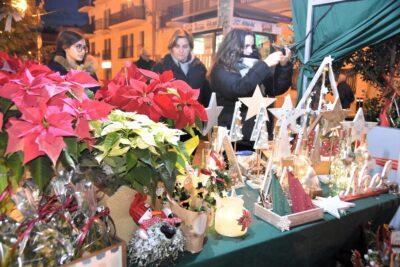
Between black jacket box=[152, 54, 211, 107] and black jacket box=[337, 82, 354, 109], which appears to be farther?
black jacket box=[337, 82, 354, 109]

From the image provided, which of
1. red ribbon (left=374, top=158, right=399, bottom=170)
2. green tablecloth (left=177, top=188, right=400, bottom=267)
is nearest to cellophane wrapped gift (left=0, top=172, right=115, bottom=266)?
green tablecloth (left=177, top=188, right=400, bottom=267)

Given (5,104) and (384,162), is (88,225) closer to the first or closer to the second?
(5,104)

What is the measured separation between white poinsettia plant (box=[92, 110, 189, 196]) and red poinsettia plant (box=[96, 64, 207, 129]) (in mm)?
83

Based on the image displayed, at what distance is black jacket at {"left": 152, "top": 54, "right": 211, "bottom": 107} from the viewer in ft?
7.98

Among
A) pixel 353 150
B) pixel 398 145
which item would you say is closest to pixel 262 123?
pixel 353 150

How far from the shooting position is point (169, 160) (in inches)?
32.2

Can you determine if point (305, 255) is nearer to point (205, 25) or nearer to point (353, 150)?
point (353, 150)

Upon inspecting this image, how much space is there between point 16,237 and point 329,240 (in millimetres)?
1151

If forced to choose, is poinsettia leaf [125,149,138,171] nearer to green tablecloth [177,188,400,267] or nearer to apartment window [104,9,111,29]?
green tablecloth [177,188,400,267]

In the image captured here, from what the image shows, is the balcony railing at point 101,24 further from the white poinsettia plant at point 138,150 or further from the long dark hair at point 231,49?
the white poinsettia plant at point 138,150

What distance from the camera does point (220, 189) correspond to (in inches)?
42.0

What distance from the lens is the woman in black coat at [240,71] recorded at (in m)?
2.70

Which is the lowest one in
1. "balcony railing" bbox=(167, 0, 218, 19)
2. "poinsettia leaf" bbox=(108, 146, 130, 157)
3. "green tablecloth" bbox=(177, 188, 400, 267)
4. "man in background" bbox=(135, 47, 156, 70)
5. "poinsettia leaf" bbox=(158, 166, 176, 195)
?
"green tablecloth" bbox=(177, 188, 400, 267)

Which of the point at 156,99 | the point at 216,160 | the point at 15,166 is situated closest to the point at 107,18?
the point at 216,160
